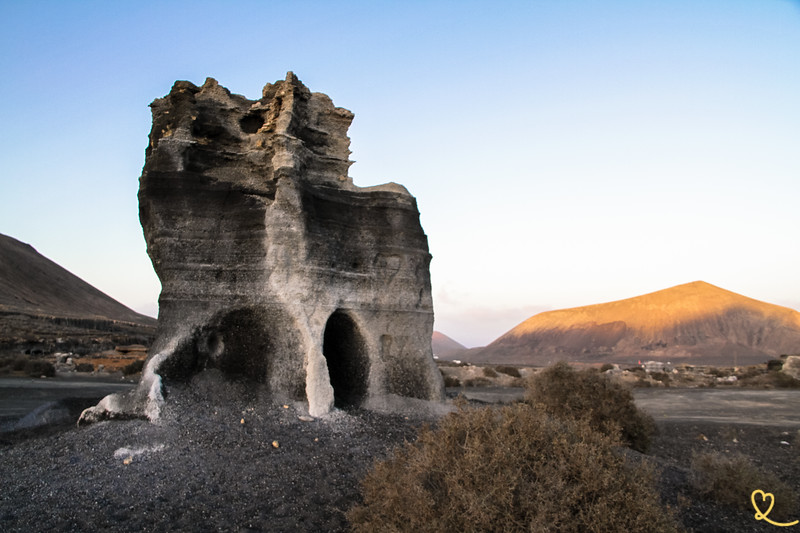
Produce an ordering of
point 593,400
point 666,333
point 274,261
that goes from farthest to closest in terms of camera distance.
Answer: point 666,333 < point 593,400 < point 274,261

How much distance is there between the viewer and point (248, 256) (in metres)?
9.10

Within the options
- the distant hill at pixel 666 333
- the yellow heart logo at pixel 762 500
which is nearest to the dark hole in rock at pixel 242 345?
the yellow heart logo at pixel 762 500

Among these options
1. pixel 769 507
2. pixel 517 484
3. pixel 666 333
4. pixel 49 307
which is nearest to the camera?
pixel 517 484

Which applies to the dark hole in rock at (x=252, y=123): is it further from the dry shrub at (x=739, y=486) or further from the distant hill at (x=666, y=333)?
the distant hill at (x=666, y=333)

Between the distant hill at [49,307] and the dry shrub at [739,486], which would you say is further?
the distant hill at [49,307]

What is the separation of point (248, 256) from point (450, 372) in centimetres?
2244

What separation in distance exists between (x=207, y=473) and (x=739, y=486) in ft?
23.5

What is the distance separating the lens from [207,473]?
20.4ft

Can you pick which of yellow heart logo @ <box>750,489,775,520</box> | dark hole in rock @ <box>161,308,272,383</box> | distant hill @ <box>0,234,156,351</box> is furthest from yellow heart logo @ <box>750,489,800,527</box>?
distant hill @ <box>0,234,156,351</box>

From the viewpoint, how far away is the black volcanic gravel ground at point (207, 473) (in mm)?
5230

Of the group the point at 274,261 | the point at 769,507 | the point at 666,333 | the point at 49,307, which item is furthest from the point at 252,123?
the point at 666,333

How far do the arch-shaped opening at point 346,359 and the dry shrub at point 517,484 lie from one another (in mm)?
5245

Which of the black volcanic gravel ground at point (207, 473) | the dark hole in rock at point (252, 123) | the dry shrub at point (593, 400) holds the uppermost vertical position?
the dark hole in rock at point (252, 123)

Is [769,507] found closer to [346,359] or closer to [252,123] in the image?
[346,359]
